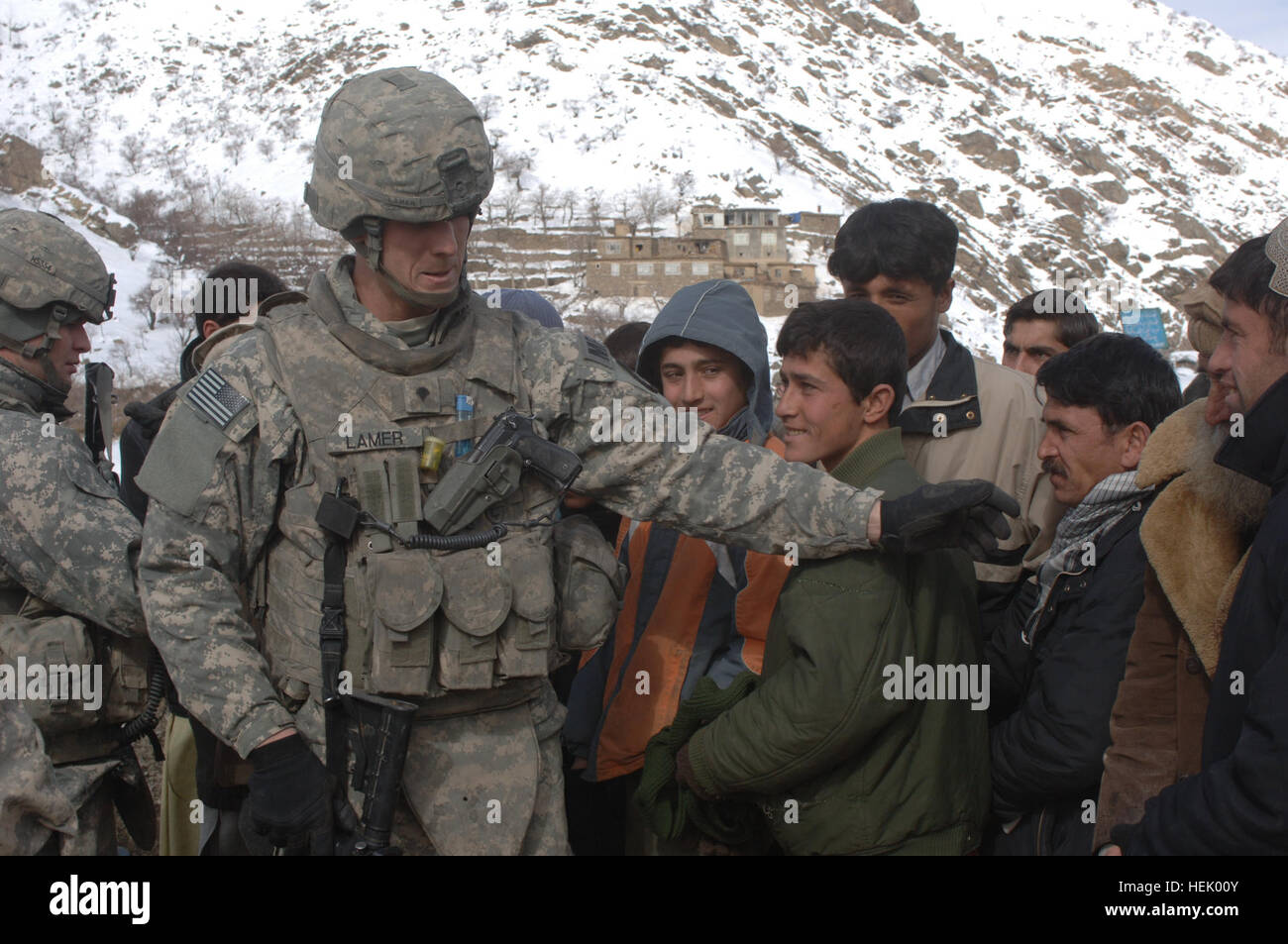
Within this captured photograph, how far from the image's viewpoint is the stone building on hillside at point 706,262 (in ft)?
180

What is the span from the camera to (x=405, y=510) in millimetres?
2178

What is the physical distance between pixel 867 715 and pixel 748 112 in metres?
86.3

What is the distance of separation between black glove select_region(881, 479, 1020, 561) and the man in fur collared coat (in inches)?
10.9

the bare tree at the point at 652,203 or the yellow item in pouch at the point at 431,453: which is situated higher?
the yellow item in pouch at the point at 431,453

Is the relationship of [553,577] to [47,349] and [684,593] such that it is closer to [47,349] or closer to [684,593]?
[684,593]

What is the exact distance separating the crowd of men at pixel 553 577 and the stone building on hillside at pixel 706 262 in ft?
166

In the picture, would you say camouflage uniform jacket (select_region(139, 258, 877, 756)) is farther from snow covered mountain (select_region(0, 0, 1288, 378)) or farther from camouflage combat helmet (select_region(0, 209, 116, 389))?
snow covered mountain (select_region(0, 0, 1288, 378))

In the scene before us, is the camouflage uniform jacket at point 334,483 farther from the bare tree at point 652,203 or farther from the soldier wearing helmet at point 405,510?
the bare tree at point 652,203

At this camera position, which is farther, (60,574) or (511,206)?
(511,206)

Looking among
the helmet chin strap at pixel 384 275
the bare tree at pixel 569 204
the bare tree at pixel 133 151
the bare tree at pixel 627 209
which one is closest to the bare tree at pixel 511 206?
the bare tree at pixel 569 204

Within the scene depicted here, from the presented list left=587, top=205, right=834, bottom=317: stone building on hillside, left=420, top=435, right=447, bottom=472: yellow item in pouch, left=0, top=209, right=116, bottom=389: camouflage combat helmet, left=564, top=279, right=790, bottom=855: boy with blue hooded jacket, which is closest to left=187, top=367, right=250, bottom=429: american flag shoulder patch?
left=420, top=435, right=447, bottom=472: yellow item in pouch

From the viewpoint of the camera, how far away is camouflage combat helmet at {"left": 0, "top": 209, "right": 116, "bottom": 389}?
267cm

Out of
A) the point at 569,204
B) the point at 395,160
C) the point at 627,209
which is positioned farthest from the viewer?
the point at 569,204

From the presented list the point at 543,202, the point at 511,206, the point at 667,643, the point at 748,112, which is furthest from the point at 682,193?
the point at 667,643
